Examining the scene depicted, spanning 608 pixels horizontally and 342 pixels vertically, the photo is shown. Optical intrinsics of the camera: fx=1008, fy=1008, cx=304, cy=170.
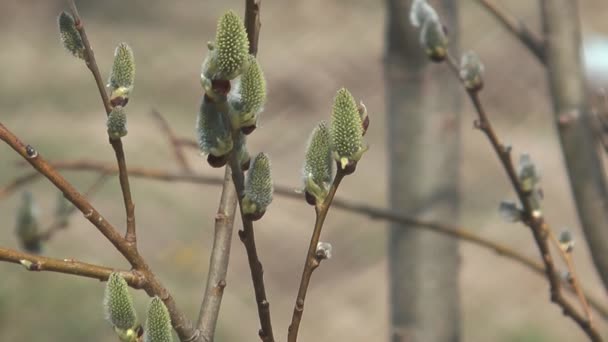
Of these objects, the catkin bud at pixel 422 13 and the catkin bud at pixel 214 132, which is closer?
the catkin bud at pixel 214 132

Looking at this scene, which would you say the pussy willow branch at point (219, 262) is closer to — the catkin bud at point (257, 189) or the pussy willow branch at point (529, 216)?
the catkin bud at point (257, 189)

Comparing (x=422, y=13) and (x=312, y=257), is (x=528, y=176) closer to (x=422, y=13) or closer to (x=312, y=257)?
(x=422, y=13)

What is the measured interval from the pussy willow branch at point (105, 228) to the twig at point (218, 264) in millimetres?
15

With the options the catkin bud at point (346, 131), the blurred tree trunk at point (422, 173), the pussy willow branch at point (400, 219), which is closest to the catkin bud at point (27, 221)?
the pussy willow branch at point (400, 219)

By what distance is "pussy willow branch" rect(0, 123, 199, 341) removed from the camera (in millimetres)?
477

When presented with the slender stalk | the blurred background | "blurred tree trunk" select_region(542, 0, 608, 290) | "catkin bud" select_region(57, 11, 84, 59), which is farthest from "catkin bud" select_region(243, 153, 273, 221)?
the blurred background

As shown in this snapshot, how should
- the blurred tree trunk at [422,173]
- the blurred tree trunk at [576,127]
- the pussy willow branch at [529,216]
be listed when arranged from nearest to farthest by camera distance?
the pussy willow branch at [529,216] < the blurred tree trunk at [576,127] < the blurred tree trunk at [422,173]

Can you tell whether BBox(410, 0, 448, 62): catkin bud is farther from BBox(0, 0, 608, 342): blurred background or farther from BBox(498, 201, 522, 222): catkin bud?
BBox(0, 0, 608, 342): blurred background

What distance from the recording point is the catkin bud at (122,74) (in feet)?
1.64

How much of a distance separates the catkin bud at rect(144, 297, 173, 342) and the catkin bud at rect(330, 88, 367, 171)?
0.11 metres

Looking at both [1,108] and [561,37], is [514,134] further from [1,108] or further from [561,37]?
[561,37]

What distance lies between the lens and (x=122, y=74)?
0.50 meters

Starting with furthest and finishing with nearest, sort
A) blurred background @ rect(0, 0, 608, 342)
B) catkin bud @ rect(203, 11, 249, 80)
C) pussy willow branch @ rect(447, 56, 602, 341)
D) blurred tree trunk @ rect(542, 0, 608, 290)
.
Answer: blurred background @ rect(0, 0, 608, 342), blurred tree trunk @ rect(542, 0, 608, 290), pussy willow branch @ rect(447, 56, 602, 341), catkin bud @ rect(203, 11, 249, 80)

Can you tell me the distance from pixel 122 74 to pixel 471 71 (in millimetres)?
275
